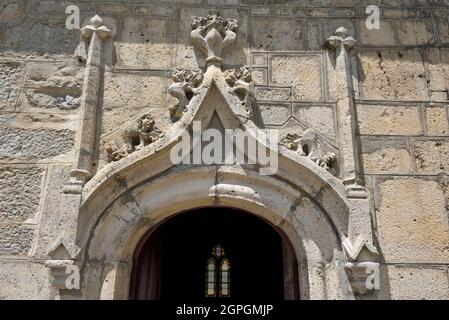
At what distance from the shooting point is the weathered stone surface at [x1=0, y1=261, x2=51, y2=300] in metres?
3.20

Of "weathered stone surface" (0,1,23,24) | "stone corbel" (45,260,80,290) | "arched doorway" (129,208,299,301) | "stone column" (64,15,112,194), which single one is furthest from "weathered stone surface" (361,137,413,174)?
"arched doorway" (129,208,299,301)

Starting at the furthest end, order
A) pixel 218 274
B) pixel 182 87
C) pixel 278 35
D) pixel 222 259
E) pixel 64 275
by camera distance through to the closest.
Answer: pixel 222 259, pixel 218 274, pixel 278 35, pixel 182 87, pixel 64 275

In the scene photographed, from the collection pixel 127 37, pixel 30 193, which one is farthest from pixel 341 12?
pixel 30 193

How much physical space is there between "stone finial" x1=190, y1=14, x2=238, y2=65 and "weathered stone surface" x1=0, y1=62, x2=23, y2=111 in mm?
1363

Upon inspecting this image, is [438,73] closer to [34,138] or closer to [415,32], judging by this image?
[415,32]

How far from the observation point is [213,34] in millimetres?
3832

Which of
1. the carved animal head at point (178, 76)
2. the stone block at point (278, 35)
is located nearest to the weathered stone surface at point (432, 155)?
the stone block at point (278, 35)

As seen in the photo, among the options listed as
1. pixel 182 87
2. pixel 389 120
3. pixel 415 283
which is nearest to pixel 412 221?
pixel 415 283

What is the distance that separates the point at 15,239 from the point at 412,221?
8.81 ft

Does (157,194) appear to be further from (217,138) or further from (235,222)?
(235,222)

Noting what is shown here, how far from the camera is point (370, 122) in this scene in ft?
12.2

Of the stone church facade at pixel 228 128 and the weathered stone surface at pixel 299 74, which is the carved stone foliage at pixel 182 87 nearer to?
the stone church facade at pixel 228 128

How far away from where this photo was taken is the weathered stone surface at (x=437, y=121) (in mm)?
3705
